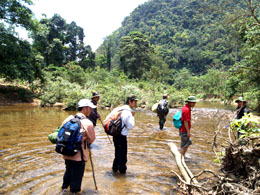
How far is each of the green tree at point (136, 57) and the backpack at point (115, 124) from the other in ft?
149

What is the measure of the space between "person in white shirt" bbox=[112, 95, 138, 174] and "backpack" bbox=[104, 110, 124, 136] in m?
0.08

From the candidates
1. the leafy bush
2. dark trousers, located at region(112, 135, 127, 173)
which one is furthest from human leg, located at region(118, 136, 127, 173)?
the leafy bush

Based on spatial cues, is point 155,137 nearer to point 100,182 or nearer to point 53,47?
point 100,182

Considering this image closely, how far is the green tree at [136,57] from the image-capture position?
5012cm

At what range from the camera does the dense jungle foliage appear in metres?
17.4

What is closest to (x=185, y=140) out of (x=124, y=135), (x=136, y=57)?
(x=124, y=135)

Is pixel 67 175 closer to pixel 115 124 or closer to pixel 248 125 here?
pixel 115 124

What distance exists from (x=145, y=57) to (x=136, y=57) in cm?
217

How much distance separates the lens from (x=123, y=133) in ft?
14.9

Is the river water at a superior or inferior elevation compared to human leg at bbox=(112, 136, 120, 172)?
inferior

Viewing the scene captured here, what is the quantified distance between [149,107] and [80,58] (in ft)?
117

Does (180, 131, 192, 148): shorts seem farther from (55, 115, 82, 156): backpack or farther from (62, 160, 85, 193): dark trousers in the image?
(55, 115, 82, 156): backpack

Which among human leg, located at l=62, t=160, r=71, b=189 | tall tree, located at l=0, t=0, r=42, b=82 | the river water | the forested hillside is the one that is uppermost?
the forested hillside

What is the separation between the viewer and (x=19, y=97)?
79.3 ft
